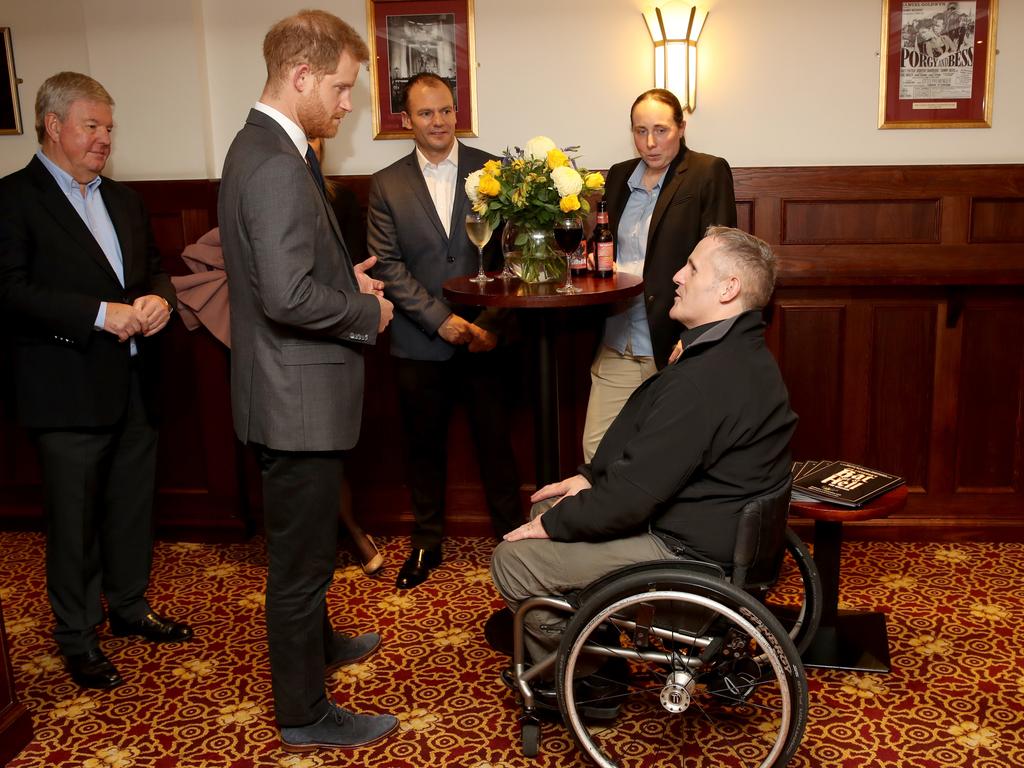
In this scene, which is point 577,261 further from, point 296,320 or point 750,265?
point 296,320

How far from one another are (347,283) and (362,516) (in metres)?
2.09

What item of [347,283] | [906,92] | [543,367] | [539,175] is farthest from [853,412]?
[347,283]

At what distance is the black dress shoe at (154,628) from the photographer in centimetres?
344

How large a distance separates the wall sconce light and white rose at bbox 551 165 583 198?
1.17 m

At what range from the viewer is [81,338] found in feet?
9.91

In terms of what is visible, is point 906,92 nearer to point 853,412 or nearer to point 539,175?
point 853,412

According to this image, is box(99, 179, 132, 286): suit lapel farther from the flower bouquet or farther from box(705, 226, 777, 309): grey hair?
box(705, 226, 777, 309): grey hair

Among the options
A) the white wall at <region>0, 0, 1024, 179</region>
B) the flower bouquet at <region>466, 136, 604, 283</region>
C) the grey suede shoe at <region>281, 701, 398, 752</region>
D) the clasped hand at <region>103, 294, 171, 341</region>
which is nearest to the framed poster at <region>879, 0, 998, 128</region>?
the white wall at <region>0, 0, 1024, 179</region>

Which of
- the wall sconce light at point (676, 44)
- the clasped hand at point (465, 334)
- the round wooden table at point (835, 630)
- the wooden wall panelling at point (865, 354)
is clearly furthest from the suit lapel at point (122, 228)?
the round wooden table at point (835, 630)

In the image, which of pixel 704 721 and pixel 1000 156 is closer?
pixel 704 721

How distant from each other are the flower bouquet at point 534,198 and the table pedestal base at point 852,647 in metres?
1.51

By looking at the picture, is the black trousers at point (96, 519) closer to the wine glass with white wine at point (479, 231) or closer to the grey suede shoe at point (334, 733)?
the grey suede shoe at point (334, 733)

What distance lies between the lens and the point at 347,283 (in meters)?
2.56

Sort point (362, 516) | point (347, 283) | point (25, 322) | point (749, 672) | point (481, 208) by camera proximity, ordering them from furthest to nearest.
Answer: point (362, 516) → point (481, 208) → point (25, 322) → point (749, 672) → point (347, 283)
